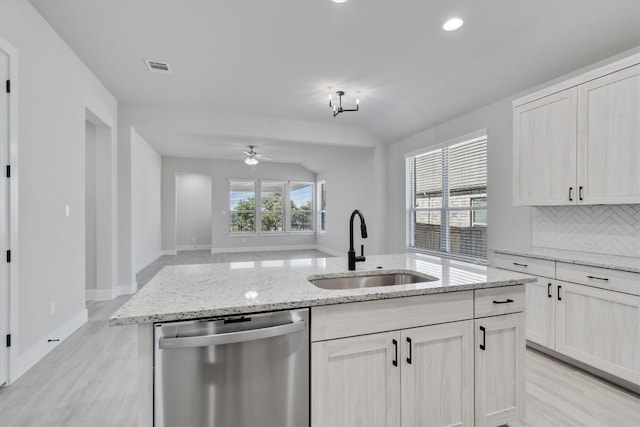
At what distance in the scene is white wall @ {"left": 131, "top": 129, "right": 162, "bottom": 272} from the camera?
6023 millimetres

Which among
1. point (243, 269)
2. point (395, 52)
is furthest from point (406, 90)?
point (243, 269)

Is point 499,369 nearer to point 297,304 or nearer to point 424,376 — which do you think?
point 424,376

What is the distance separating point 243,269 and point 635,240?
3.06 meters

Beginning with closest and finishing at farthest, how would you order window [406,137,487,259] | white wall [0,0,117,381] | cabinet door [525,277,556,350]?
white wall [0,0,117,381] < cabinet door [525,277,556,350] < window [406,137,487,259]

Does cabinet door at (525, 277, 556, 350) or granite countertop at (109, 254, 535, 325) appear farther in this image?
cabinet door at (525, 277, 556, 350)

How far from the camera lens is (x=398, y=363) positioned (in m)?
1.46

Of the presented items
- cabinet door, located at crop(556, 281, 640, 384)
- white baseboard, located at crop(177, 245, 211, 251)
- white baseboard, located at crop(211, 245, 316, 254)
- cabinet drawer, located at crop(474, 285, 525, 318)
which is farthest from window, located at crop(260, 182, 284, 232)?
cabinet drawer, located at crop(474, 285, 525, 318)

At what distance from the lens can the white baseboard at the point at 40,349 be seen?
7.56 ft

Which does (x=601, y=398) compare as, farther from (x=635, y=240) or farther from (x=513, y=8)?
(x=513, y=8)

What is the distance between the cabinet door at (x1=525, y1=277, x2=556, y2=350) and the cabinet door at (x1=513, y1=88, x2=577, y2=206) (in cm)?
75

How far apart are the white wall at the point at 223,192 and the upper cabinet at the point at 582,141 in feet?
24.4

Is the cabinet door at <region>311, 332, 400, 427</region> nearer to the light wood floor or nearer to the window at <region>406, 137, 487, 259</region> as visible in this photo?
the light wood floor

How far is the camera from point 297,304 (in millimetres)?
1310

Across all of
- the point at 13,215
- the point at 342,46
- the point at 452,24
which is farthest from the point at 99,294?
the point at 452,24
